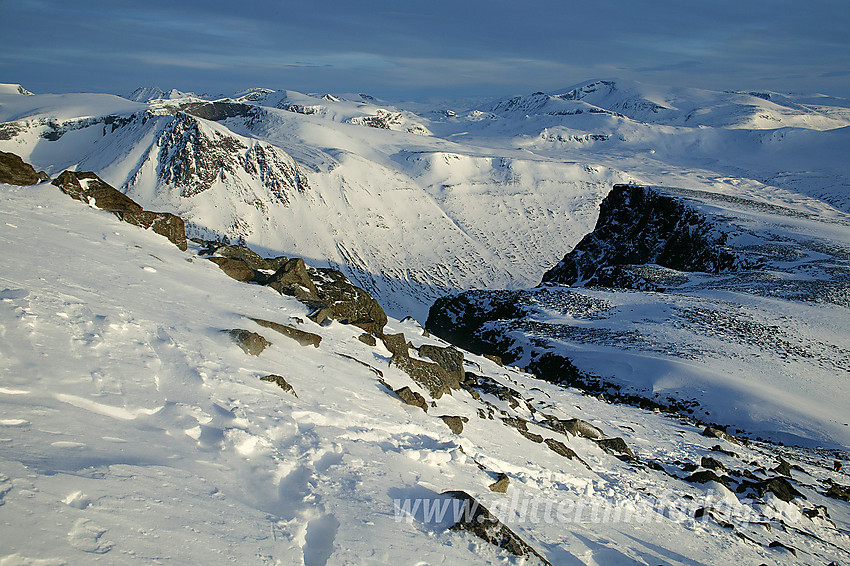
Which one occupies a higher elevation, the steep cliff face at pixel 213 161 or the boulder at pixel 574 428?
the steep cliff face at pixel 213 161

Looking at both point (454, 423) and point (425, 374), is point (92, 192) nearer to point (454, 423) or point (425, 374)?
point (425, 374)

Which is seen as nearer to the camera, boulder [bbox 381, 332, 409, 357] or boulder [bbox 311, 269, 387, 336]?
boulder [bbox 381, 332, 409, 357]

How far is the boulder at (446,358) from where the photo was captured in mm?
14602

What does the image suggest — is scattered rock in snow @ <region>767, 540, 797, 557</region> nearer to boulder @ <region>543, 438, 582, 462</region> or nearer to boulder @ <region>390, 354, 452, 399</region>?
boulder @ <region>543, 438, 582, 462</region>

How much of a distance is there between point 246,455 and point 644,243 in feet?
191

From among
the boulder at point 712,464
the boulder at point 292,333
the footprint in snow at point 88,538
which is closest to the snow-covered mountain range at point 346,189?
the boulder at point 712,464

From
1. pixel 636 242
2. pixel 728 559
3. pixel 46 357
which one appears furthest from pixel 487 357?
pixel 636 242

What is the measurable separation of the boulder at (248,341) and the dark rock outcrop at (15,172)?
1066 cm

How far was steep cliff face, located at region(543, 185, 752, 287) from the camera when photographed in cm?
4916

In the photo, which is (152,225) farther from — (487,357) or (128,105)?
(128,105)

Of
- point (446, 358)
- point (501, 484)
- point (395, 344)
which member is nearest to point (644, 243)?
point (446, 358)

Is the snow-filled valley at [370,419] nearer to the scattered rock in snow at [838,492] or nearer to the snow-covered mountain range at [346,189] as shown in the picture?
the scattered rock in snow at [838,492]

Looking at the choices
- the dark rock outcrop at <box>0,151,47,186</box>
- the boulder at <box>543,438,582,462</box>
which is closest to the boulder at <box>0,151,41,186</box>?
the dark rock outcrop at <box>0,151,47,186</box>

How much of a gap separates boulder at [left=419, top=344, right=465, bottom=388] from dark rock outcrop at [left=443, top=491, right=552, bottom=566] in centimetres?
787
